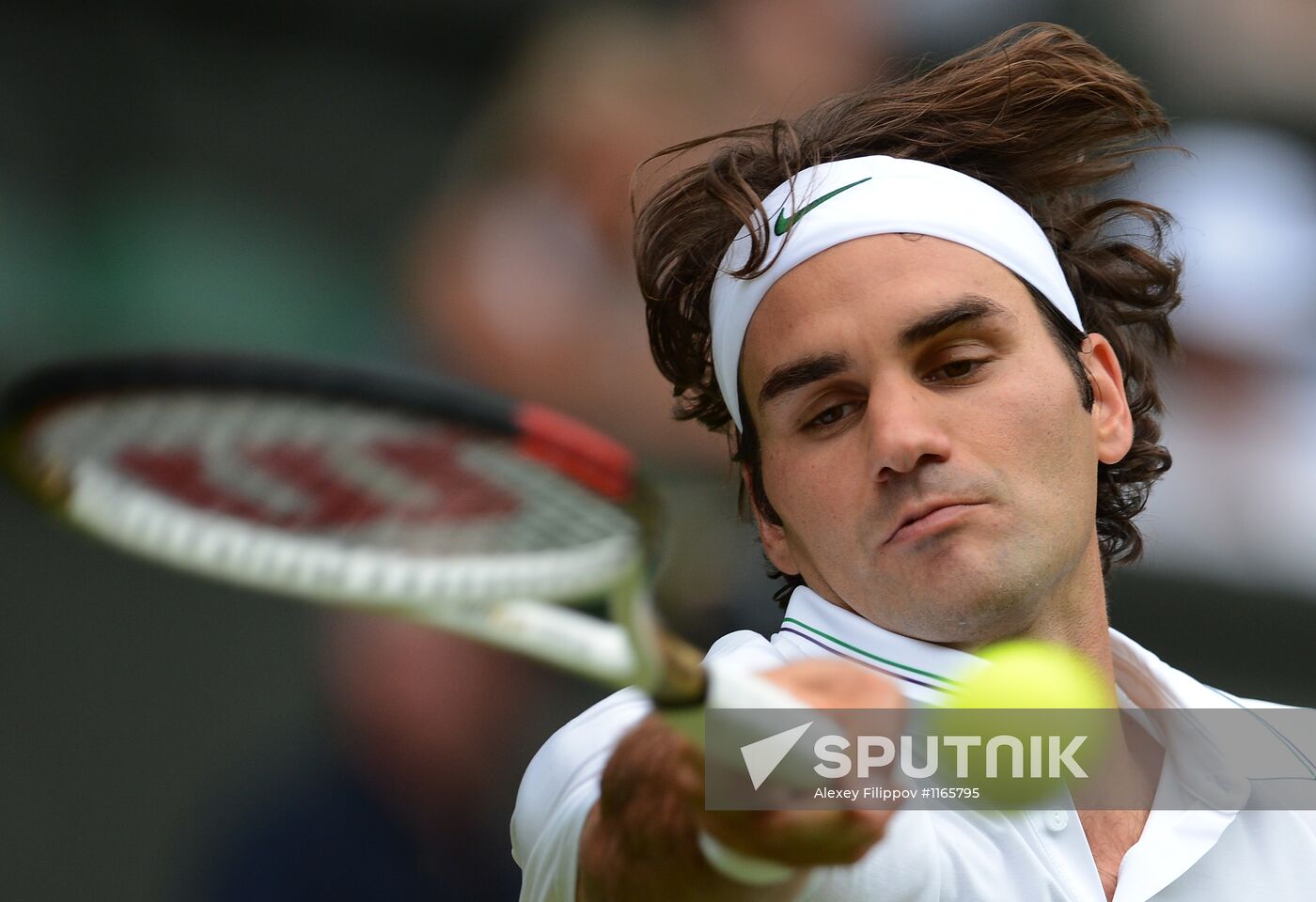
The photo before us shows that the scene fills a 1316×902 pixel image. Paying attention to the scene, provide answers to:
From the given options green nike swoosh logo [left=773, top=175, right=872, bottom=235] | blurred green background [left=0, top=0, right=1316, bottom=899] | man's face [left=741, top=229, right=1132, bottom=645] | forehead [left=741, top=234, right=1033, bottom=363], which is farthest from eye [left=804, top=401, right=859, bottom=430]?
blurred green background [left=0, top=0, right=1316, bottom=899]

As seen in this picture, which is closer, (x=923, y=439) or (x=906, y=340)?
(x=923, y=439)

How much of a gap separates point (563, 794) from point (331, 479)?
55 cm

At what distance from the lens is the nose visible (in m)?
2.26

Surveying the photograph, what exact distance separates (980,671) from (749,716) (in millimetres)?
726

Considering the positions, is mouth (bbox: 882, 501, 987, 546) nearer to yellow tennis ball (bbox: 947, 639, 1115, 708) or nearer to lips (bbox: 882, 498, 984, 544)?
lips (bbox: 882, 498, 984, 544)

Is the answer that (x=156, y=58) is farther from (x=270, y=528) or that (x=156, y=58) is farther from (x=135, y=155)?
(x=270, y=528)


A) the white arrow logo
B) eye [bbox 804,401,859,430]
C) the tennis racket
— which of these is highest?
the tennis racket

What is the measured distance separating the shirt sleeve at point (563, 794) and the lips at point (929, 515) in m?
0.47

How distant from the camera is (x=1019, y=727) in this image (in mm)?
2125

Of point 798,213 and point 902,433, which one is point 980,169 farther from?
point 902,433

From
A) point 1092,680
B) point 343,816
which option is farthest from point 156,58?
point 1092,680

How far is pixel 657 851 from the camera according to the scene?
1.67m

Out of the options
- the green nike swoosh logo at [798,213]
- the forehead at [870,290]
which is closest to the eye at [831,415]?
the forehead at [870,290]

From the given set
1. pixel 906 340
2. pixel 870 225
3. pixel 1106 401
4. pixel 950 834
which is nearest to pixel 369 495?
pixel 950 834
